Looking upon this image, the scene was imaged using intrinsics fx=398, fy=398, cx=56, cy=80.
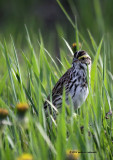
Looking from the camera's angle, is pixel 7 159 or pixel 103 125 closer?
pixel 7 159

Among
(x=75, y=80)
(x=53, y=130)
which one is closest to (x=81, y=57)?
(x=75, y=80)

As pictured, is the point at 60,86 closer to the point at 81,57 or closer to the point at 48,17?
the point at 81,57

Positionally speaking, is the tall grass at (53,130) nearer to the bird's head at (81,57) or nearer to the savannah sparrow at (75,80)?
the savannah sparrow at (75,80)

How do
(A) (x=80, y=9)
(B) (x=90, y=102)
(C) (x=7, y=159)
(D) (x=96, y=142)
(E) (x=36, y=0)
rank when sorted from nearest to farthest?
(C) (x=7, y=159), (D) (x=96, y=142), (B) (x=90, y=102), (A) (x=80, y=9), (E) (x=36, y=0)

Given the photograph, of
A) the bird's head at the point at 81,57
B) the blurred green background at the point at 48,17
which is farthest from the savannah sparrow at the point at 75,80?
the blurred green background at the point at 48,17

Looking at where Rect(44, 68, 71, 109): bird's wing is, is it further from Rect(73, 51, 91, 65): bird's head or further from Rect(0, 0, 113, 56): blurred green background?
Rect(0, 0, 113, 56): blurred green background

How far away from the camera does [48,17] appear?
7.64 meters

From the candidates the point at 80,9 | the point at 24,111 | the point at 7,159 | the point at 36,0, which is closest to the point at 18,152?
the point at 7,159

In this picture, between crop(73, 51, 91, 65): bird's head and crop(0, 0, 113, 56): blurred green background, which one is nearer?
crop(73, 51, 91, 65): bird's head

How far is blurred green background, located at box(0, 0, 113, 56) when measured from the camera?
5737mm

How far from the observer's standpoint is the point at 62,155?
5.74 feet

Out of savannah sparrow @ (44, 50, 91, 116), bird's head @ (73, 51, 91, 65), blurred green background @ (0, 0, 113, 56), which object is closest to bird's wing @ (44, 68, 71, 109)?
savannah sparrow @ (44, 50, 91, 116)

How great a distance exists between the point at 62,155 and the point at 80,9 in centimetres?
475

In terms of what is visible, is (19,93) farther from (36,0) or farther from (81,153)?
(36,0)
